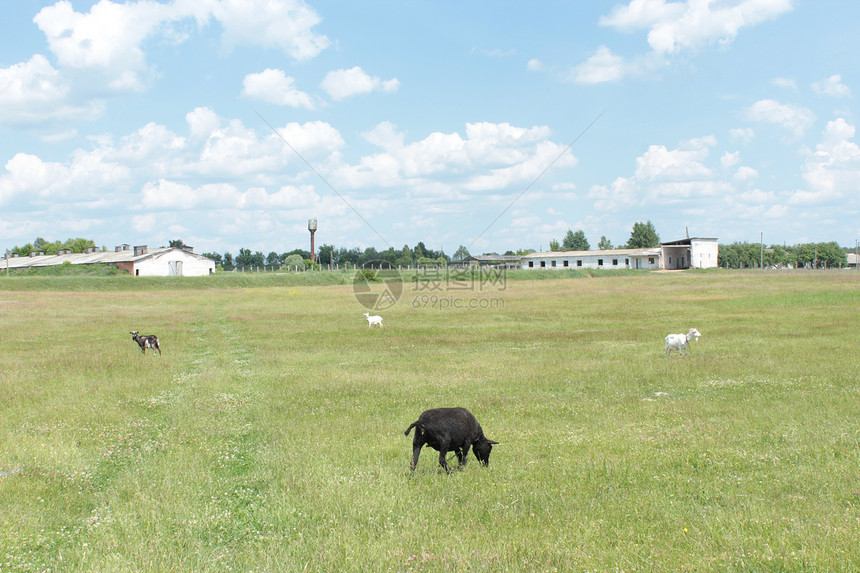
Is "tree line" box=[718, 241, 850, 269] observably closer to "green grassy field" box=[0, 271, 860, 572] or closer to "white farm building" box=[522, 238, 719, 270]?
"white farm building" box=[522, 238, 719, 270]

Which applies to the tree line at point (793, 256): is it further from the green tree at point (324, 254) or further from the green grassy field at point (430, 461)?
the green grassy field at point (430, 461)

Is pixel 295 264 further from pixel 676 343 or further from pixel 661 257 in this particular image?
pixel 676 343

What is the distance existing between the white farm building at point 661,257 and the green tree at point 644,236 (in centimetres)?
4221

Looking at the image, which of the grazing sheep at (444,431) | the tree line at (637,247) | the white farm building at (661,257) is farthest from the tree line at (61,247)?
the grazing sheep at (444,431)

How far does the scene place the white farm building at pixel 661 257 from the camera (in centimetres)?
13612

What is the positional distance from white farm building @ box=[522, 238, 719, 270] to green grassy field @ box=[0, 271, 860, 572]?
372 feet

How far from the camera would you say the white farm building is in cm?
13612

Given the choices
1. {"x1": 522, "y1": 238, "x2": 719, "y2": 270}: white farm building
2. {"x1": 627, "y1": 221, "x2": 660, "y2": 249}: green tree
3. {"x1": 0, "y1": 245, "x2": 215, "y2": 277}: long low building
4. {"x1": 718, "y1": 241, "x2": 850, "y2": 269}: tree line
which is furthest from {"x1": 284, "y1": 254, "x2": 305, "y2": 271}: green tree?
{"x1": 718, "y1": 241, "x2": 850, "y2": 269}: tree line

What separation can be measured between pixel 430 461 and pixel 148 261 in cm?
12637

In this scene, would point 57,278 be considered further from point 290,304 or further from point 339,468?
point 339,468

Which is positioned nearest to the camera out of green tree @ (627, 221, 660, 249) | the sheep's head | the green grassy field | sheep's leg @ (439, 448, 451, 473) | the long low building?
the green grassy field

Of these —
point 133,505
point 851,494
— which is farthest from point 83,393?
point 851,494

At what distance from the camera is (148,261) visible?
409 feet

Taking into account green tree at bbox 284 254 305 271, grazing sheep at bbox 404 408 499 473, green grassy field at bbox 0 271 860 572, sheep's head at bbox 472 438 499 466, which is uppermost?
green tree at bbox 284 254 305 271
